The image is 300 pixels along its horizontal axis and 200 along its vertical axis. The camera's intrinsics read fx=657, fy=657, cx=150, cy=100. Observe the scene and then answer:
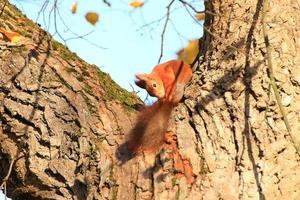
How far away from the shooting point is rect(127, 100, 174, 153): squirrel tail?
2885 millimetres

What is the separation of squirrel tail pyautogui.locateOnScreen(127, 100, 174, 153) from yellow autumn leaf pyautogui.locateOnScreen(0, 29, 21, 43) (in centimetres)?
74

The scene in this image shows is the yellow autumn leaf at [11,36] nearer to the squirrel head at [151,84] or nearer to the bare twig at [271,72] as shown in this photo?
the squirrel head at [151,84]

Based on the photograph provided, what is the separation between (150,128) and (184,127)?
0.15 meters

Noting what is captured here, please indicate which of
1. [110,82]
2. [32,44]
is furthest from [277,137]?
[32,44]

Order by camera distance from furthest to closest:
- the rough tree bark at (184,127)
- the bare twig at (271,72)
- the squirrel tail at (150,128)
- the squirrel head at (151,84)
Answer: the squirrel head at (151,84), the squirrel tail at (150,128), the rough tree bark at (184,127), the bare twig at (271,72)

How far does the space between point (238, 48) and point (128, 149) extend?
26.6 inches

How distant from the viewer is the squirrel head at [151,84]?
12.0 ft

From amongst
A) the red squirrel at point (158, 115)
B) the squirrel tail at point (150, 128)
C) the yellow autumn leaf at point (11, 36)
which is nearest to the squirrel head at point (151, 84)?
the red squirrel at point (158, 115)

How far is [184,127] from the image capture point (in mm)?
2934

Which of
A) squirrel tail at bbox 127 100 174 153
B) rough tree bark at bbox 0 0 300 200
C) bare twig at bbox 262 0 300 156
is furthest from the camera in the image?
squirrel tail at bbox 127 100 174 153

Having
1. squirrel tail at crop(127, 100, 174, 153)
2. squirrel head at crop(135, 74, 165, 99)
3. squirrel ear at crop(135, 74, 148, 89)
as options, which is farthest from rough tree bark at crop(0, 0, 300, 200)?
squirrel ear at crop(135, 74, 148, 89)

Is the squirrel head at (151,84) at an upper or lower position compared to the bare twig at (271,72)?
upper

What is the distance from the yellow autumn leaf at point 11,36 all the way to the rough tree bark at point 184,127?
0.30 feet

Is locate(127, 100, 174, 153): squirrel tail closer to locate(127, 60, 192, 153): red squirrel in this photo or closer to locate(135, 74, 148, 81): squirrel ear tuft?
locate(127, 60, 192, 153): red squirrel
